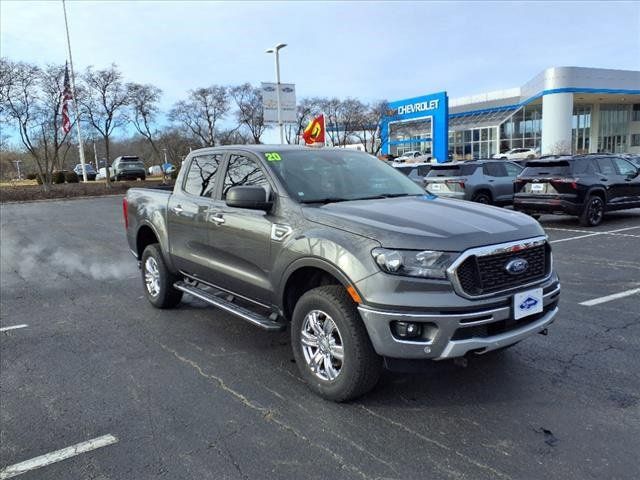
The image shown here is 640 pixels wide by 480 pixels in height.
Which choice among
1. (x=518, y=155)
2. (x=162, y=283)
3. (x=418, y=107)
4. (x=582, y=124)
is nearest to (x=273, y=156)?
(x=162, y=283)

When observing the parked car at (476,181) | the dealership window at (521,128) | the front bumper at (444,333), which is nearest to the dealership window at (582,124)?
the dealership window at (521,128)

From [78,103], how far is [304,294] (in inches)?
1294

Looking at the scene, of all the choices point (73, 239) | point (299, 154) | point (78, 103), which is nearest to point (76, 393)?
point (299, 154)

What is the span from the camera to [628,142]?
203ft

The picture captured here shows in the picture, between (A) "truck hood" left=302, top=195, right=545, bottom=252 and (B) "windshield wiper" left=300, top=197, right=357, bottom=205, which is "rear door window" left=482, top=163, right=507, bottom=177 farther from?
(B) "windshield wiper" left=300, top=197, right=357, bottom=205

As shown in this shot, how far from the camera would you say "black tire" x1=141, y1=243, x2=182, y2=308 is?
5.98 metres

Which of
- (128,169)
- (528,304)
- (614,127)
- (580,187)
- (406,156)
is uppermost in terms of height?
(614,127)

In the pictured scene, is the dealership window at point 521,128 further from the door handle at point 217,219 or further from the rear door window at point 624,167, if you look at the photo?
the door handle at point 217,219

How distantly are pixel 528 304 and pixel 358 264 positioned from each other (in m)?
1.19

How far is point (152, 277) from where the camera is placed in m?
6.33

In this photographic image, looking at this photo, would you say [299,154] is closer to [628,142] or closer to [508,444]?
[508,444]

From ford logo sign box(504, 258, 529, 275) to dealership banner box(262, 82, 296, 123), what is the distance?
25.0m

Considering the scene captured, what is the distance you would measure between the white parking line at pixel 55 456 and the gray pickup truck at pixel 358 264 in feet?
4.59

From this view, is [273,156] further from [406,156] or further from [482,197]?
[406,156]
